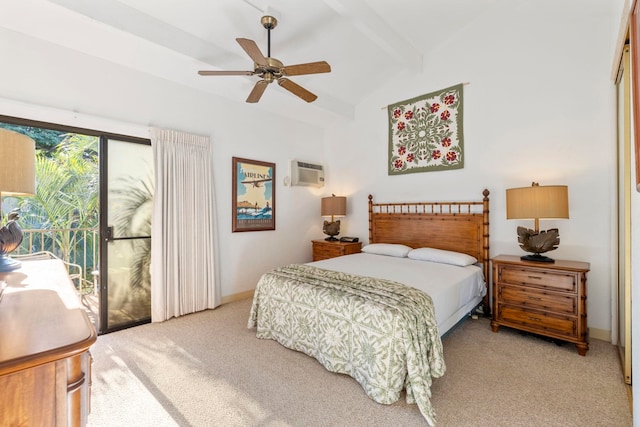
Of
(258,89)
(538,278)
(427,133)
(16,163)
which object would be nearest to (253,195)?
(258,89)

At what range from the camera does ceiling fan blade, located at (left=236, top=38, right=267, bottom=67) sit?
2.02 m

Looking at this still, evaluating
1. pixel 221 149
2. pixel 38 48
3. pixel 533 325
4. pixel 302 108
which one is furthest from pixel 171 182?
pixel 533 325

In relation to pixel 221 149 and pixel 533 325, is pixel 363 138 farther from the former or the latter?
pixel 533 325

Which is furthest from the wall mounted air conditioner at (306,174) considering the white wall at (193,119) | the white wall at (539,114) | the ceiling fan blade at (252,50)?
the ceiling fan blade at (252,50)

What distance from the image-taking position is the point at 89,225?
3.88 meters

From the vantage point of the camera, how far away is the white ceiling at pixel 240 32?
2355mm

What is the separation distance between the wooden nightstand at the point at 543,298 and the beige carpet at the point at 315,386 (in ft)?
0.51

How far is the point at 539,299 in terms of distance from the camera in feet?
8.68

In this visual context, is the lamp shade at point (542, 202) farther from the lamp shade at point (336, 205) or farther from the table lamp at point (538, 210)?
the lamp shade at point (336, 205)

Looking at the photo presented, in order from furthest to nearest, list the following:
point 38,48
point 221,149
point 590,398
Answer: point 221,149, point 38,48, point 590,398

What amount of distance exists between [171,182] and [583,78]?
4.35 m

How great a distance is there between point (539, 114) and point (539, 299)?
1.91 m

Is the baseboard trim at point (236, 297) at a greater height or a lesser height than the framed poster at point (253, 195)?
lesser

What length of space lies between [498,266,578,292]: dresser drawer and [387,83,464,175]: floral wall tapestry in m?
1.41
